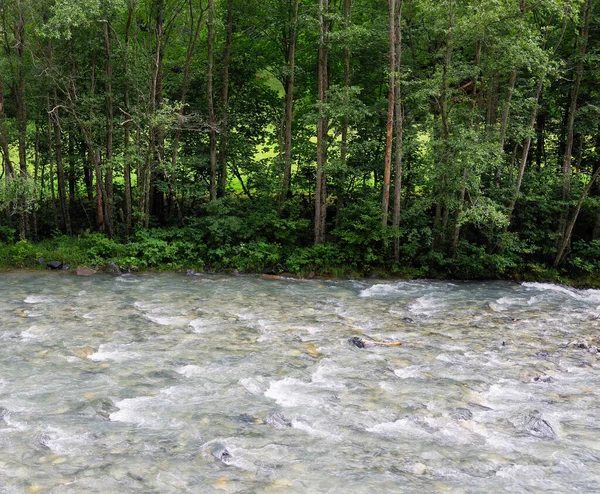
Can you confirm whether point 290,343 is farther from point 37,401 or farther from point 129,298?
point 129,298

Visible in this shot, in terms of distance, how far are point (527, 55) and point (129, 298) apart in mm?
13868

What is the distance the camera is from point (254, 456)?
6.90 meters

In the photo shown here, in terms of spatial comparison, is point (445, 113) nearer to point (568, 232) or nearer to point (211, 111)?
point (568, 232)

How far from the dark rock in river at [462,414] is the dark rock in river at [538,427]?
79 centimetres

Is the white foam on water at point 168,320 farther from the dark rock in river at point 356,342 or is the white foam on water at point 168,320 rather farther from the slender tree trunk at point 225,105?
the slender tree trunk at point 225,105

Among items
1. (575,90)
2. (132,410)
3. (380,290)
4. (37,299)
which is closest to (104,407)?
(132,410)

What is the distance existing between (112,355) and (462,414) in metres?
6.80

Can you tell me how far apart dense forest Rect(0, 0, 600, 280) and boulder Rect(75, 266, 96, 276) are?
545 mm

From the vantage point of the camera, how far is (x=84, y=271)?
61.0ft

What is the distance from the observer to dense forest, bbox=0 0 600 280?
1758 centimetres

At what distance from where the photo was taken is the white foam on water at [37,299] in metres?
14.7

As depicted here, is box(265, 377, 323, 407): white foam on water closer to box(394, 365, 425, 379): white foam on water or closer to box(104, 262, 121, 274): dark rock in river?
box(394, 365, 425, 379): white foam on water

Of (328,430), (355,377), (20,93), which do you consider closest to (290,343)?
(355,377)

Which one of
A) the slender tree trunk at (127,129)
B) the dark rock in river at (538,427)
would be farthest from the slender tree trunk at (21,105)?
the dark rock in river at (538,427)
